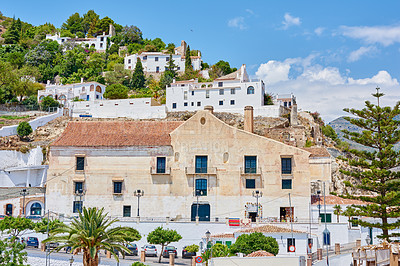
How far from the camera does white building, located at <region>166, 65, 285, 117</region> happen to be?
6950cm

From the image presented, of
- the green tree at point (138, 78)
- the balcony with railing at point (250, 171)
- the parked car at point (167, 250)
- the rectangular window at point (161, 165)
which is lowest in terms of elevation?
the parked car at point (167, 250)

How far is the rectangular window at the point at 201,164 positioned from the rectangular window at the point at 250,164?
386 centimetres

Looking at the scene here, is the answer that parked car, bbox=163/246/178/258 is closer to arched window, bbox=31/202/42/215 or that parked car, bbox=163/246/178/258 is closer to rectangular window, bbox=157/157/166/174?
rectangular window, bbox=157/157/166/174

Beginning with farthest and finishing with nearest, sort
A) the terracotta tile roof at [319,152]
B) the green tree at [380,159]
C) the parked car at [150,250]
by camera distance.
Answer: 1. the terracotta tile roof at [319,152]
2. the parked car at [150,250]
3. the green tree at [380,159]

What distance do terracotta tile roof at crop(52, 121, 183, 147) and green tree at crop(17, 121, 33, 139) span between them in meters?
18.6

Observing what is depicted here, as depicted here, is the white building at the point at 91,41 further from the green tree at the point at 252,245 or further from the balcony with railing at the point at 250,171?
the green tree at the point at 252,245

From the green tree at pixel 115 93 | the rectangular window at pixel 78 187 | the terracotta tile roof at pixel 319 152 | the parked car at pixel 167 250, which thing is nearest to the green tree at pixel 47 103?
the green tree at pixel 115 93

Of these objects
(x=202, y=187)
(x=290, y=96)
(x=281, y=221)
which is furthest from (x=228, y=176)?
(x=290, y=96)

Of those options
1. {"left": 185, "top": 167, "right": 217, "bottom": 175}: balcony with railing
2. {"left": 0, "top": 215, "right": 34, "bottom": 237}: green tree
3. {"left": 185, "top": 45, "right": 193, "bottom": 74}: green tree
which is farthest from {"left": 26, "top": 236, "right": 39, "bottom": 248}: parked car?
{"left": 185, "top": 45, "right": 193, "bottom": 74}: green tree

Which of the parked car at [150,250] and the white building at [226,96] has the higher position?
the white building at [226,96]

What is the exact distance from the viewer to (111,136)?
47219 mm

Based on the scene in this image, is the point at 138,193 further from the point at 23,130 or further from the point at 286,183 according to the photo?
the point at 23,130

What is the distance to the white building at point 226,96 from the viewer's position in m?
69.5

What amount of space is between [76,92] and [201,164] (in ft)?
165
